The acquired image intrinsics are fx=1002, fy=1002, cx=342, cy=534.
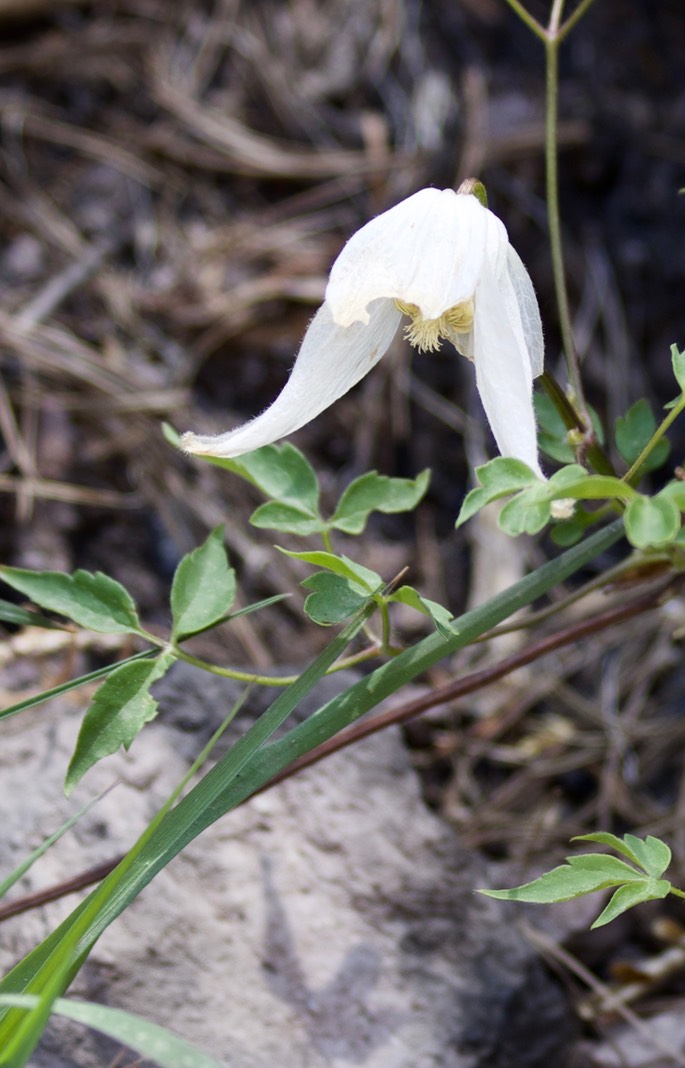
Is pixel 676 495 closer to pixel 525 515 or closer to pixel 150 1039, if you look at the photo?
pixel 525 515

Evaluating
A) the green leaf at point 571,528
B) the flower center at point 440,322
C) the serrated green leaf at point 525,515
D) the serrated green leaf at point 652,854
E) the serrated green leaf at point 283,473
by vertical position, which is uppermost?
the serrated green leaf at point 283,473

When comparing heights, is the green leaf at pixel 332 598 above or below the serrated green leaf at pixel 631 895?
above

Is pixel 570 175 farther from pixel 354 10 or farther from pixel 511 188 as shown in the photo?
pixel 354 10

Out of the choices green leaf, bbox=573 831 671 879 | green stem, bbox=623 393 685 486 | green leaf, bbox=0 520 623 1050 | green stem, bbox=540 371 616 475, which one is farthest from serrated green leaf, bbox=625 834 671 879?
green stem, bbox=540 371 616 475

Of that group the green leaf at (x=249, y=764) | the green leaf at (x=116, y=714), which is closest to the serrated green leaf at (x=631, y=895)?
the green leaf at (x=249, y=764)

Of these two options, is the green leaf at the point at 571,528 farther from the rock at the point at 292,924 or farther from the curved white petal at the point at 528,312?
the rock at the point at 292,924

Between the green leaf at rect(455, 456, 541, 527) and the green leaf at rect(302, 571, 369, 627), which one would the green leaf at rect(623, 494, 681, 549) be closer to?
the green leaf at rect(455, 456, 541, 527)

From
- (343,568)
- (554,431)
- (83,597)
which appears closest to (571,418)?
(554,431)
